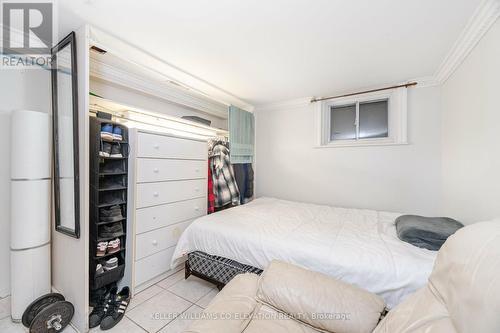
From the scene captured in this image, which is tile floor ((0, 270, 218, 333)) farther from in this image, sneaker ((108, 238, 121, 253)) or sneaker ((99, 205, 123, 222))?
sneaker ((99, 205, 123, 222))

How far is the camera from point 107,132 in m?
1.73

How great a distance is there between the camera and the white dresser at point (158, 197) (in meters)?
1.88

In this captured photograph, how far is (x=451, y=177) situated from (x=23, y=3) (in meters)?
3.99

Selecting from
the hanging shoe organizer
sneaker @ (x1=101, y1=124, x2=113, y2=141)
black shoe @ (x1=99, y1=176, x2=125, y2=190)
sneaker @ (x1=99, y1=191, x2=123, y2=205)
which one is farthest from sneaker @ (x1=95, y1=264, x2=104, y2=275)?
sneaker @ (x1=101, y1=124, x2=113, y2=141)

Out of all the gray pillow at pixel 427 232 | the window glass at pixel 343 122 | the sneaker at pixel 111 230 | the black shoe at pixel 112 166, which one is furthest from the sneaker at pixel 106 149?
the window glass at pixel 343 122

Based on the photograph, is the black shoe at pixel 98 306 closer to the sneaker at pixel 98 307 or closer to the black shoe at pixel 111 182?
the sneaker at pixel 98 307

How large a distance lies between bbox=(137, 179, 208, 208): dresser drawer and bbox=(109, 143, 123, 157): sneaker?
13.2 inches

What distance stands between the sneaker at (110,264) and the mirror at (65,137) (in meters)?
0.44

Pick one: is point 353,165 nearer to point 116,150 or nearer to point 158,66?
point 158,66

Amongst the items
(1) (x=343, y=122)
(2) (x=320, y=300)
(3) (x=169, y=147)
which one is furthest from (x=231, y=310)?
(1) (x=343, y=122)

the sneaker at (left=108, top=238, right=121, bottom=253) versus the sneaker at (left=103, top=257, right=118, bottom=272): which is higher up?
the sneaker at (left=108, top=238, right=121, bottom=253)

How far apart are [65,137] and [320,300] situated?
2124 millimetres

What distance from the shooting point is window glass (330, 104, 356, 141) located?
3.01m

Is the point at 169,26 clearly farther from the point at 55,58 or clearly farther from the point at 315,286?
the point at 315,286
